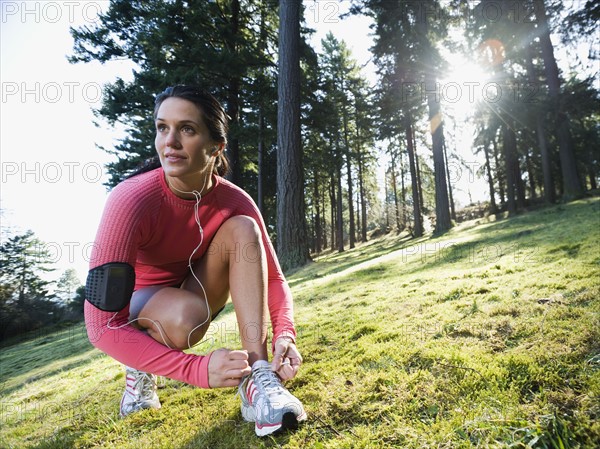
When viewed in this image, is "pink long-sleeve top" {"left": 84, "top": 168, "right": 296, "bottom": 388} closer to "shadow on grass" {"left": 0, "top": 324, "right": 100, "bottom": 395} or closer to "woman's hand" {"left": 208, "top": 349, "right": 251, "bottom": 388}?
"woman's hand" {"left": 208, "top": 349, "right": 251, "bottom": 388}

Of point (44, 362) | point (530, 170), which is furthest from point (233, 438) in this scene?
point (530, 170)

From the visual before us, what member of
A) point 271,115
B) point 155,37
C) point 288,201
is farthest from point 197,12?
point 288,201

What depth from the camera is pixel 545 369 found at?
4.80 feet

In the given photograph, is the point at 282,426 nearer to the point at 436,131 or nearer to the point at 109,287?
the point at 109,287

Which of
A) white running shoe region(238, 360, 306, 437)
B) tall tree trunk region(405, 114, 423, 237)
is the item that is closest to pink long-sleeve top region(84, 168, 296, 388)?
white running shoe region(238, 360, 306, 437)

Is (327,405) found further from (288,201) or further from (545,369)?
(288,201)

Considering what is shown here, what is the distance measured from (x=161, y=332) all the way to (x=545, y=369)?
69.7 inches

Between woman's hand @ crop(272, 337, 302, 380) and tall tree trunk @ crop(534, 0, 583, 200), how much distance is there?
49.7 ft

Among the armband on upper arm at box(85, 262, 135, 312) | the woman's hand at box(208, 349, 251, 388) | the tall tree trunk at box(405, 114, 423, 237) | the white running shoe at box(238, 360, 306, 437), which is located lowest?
the white running shoe at box(238, 360, 306, 437)

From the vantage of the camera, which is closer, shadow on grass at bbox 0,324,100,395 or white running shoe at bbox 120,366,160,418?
white running shoe at bbox 120,366,160,418

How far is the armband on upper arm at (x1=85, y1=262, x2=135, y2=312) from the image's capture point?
139cm

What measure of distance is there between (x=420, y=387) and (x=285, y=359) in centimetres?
64

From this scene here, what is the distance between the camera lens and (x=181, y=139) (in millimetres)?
1802

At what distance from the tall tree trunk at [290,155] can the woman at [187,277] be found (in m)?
5.49
